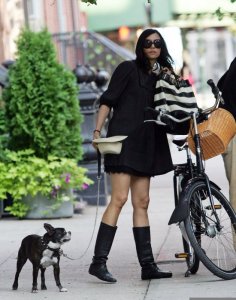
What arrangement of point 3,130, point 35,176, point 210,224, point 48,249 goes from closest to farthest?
point 48,249
point 210,224
point 35,176
point 3,130

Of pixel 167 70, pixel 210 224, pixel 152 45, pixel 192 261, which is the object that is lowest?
pixel 192 261

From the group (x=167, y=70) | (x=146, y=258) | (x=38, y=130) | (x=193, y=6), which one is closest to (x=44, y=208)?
(x=38, y=130)

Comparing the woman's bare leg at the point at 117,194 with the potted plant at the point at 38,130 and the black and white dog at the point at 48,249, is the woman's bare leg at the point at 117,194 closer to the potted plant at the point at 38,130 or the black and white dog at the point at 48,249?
the black and white dog at the point at 48,249

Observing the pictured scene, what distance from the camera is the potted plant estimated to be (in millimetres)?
11344

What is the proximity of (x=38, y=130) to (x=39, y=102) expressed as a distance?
30cm

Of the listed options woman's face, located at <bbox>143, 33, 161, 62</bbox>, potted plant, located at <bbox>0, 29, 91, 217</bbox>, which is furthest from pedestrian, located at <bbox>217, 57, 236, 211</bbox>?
potted plant, located at <bbox>0, 29, 91, 217</bbox>

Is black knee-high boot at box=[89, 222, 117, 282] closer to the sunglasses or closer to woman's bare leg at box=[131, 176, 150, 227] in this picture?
woman's bare leg at box=[131, 176, 150, 227]

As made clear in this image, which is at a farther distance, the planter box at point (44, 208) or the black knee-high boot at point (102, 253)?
the planter box at point (44, 208)

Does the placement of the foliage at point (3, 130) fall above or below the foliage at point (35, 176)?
above

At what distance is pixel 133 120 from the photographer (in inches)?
289

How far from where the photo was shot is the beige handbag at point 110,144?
7.24m

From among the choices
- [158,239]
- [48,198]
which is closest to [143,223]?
[158,239]

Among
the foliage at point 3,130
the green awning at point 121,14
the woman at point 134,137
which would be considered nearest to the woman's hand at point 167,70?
the woman at point 134,137

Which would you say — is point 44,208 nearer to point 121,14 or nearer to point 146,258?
point 146,258
